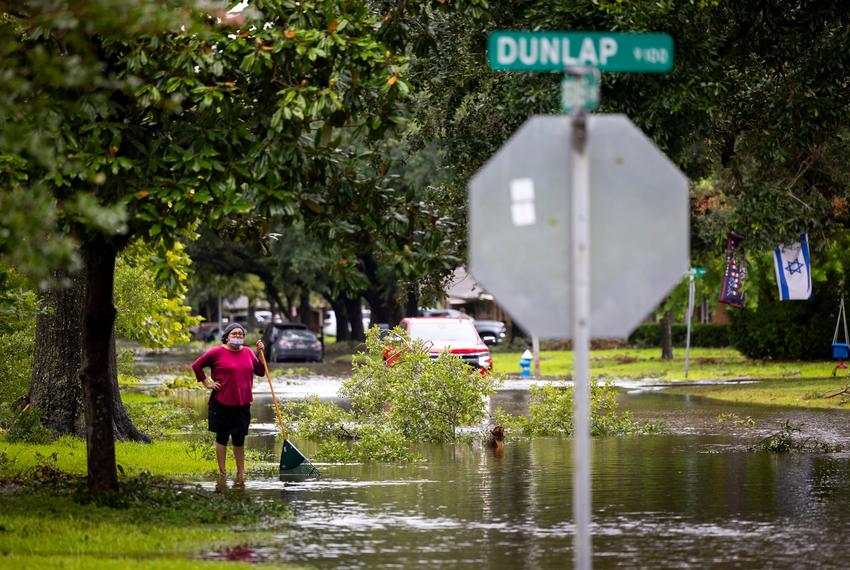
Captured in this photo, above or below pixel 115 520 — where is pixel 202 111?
above

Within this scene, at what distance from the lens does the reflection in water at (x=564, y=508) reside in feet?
35.1

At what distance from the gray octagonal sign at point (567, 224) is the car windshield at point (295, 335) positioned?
48171 mm

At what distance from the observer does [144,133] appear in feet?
39.8

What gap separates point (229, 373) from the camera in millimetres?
15312

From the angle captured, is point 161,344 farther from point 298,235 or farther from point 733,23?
point 298,235

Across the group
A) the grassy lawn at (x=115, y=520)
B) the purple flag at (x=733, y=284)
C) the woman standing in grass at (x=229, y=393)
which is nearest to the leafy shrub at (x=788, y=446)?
the woman standing in grass at (x=229, y=393)

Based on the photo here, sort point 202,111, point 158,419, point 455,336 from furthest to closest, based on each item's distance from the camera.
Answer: point 455,336, point 158,419, point 202,111

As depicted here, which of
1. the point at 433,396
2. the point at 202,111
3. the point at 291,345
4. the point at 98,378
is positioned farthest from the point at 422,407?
→ the point at 291,345

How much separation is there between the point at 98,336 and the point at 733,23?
8465mm

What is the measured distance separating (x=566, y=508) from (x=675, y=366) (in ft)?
104

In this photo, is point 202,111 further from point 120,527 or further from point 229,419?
point 229,419

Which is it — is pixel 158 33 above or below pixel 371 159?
above

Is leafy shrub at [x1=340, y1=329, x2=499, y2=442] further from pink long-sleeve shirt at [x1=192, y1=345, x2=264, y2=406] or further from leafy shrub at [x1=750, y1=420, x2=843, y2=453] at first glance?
pink long-sleeve shirt at [x1=192, y1=345, x2=264, y2=406]

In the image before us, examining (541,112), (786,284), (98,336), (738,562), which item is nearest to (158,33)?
(98,336)
